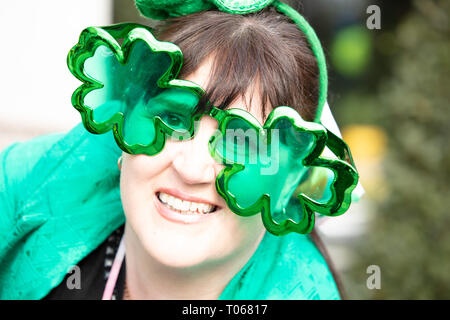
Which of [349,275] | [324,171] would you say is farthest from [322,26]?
[324,171]

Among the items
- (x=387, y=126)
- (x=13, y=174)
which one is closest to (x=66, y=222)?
(x=13, y=174)

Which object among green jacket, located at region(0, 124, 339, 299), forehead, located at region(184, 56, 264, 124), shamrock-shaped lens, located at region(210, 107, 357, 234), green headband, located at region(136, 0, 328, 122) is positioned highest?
green headband, located at region(136, 0, 328, 122)

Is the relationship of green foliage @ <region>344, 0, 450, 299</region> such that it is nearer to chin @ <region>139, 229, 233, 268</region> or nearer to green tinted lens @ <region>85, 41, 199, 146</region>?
chin @ <region>139, 229, 233, 268</region>

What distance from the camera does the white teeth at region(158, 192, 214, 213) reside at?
1187 millimetres

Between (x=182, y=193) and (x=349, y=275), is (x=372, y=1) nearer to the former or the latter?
(x=349, y=275)

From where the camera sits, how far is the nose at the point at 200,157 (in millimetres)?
1131

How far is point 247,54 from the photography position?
46.4 inches

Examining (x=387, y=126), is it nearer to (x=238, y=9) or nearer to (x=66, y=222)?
(x=238, y=9)

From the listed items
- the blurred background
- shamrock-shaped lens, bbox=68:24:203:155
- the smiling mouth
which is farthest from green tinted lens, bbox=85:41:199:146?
the blurred background

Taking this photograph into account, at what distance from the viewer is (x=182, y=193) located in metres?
1.17

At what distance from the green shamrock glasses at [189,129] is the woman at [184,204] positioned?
0.04m

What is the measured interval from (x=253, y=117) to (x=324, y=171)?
1.00 ft

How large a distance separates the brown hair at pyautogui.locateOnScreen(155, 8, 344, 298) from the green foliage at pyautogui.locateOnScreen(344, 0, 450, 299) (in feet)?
5.20

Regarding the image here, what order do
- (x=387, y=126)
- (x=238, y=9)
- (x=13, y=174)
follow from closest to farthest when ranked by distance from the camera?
(x=238, y=9), (x=13, y=174), (x=387, y=126)
